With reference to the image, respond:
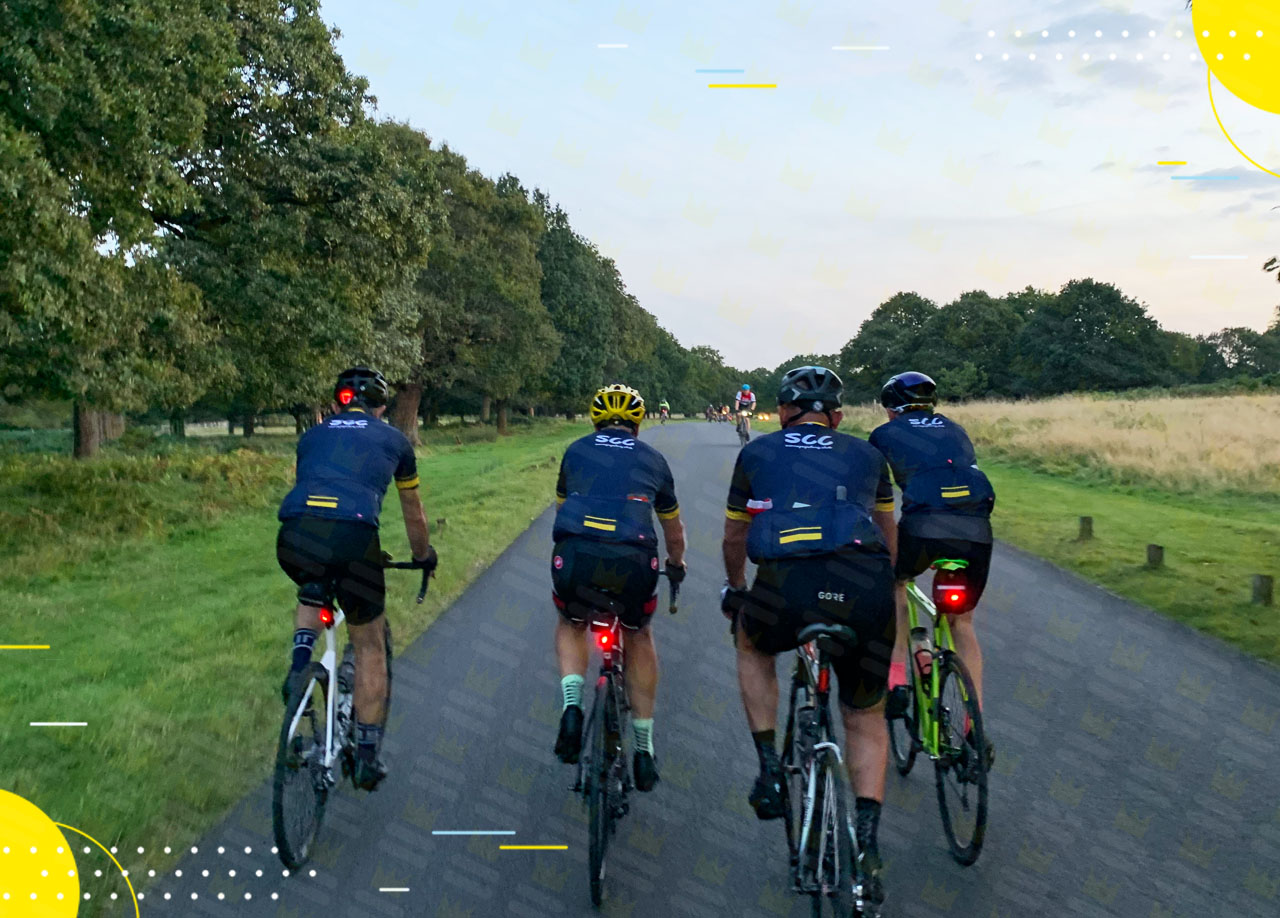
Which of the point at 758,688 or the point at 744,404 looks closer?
the point at 758,688

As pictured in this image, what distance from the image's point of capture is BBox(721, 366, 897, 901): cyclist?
11.6 feet

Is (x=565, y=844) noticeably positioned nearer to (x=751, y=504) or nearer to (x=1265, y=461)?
(x=751, y=504)

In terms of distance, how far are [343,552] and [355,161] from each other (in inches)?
563

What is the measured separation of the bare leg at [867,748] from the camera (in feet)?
11.8

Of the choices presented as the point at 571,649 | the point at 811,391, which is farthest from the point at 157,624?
the point at 811,391

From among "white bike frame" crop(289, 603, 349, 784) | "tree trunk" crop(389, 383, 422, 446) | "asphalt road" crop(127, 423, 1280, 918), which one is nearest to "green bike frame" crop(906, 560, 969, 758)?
"asphalt road" crop(127, 423, 1280, 918)

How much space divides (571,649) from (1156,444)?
22.0 m

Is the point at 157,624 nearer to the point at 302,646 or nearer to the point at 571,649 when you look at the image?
the point at 302,646

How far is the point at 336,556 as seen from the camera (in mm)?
4301

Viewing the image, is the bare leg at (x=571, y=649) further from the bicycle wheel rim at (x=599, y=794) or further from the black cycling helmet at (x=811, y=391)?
the black cycling helmet at (x=811, y=391)

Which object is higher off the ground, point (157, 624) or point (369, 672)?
point (369, 672)

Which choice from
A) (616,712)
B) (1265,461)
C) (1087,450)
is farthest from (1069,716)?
(1087,450)

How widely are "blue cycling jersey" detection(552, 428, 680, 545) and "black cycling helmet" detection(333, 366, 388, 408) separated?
1001mm

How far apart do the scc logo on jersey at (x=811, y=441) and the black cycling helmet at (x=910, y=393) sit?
1323 millimetres
